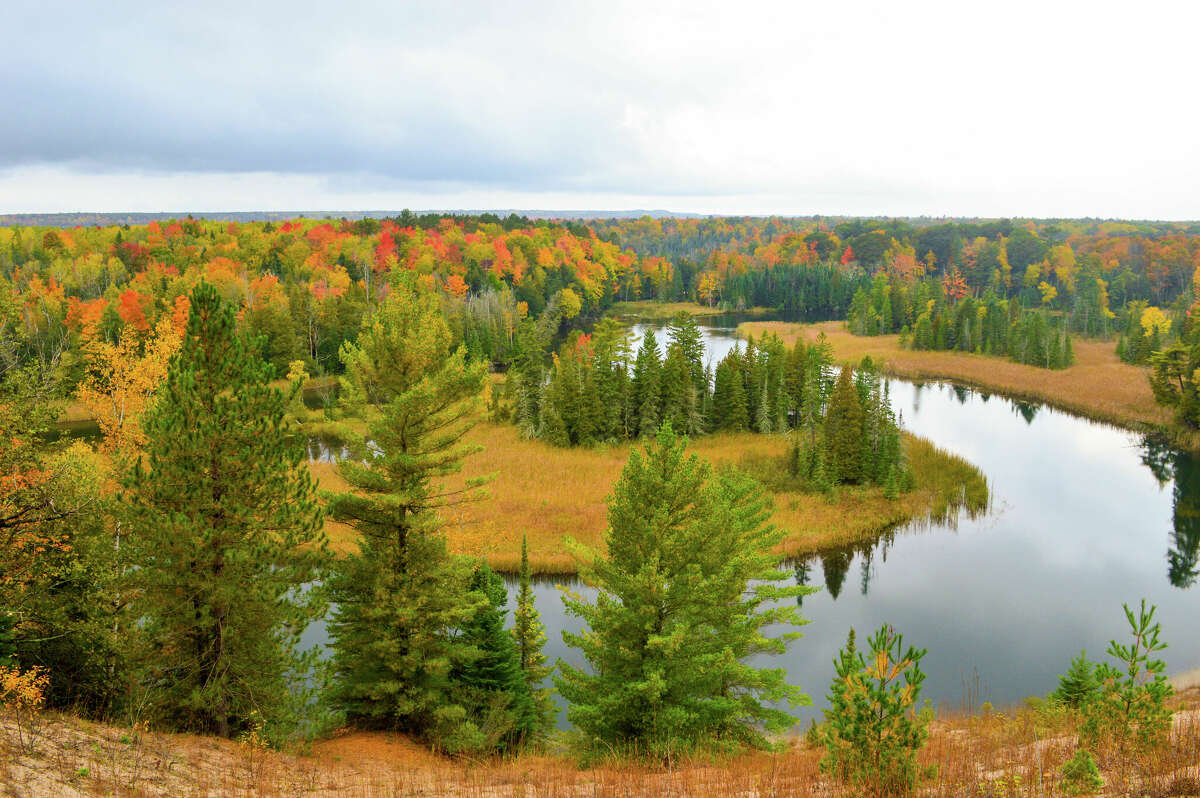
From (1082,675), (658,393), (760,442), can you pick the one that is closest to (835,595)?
(1082,675)

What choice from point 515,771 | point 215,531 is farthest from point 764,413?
point 215,531

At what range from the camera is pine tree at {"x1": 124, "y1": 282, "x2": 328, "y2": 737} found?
12.4 metres

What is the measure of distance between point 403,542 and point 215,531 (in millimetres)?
4168

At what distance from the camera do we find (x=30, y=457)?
12.8 m

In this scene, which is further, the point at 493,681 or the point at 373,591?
the point at 493,681

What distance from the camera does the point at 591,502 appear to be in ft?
123

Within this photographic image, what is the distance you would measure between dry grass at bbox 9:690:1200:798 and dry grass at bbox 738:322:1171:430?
53.5m

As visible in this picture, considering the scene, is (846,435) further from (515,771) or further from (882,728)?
(882,728)

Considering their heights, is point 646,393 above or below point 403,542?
below

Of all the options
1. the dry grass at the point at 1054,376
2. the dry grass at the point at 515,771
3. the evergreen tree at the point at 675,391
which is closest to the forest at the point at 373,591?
the dry grass at the point at 515,771

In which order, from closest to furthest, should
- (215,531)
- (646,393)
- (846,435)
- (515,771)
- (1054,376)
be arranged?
(215,531) < (515,771) < (846,435) < (646,393) < (1054,376)

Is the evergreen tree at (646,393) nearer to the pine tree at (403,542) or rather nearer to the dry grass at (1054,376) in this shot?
the pine tree at (403,542)

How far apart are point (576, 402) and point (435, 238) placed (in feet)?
281

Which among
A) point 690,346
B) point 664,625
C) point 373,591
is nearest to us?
point 664,625
